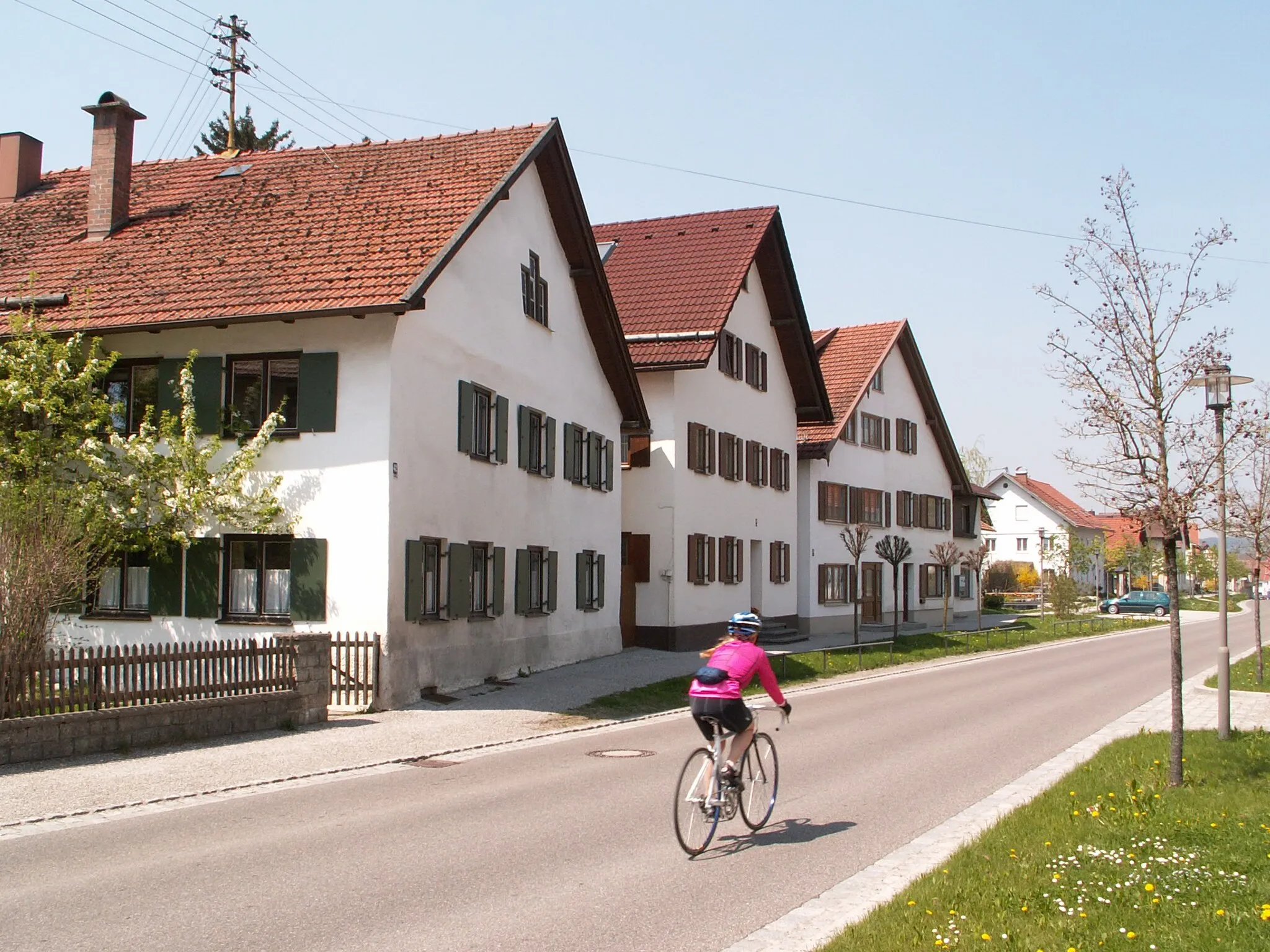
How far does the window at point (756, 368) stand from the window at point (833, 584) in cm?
784

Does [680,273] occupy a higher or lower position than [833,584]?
higher

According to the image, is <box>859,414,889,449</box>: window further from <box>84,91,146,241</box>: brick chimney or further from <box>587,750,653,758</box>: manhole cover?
<box>587,750,653,758</box>: manhole cover

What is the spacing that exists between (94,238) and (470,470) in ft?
25.7

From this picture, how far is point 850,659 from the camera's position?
30.2 metres

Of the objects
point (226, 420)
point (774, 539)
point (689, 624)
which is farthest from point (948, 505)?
point (226, 420)

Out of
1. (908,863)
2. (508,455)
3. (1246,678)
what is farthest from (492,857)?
(1246,678)

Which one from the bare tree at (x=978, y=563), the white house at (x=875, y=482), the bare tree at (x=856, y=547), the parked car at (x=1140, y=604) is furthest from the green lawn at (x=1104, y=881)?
the parked car at (x=1140, y=604)

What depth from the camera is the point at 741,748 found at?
9570 mm

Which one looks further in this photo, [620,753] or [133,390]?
[133,390]

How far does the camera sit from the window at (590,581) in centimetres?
2755

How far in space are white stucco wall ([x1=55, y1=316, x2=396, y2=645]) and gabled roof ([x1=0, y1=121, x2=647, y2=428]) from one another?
727 millimetres

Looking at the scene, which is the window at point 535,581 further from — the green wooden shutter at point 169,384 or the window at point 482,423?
the green wooden shutter at point 169,384

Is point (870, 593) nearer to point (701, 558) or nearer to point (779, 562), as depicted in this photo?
point (779, 562)

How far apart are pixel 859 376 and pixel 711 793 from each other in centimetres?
3707
